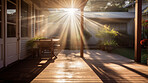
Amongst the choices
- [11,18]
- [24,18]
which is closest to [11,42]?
[11,18]

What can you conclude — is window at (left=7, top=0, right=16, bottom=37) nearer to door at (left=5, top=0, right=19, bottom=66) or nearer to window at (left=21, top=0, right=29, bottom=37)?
door at (left=5, top=0, right=19, bottom=66)

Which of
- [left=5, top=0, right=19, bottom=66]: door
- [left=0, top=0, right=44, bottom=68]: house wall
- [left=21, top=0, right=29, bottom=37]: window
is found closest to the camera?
[left=0, top=0, right=44, bottom=68]: house wall

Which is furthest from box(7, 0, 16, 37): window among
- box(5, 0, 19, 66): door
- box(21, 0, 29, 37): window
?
box(21, 0, 29, 37): window

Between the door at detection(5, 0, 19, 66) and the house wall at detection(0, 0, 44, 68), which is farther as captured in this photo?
the door at detection(5, 0, 19, 66)

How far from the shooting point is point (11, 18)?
3.89 metres

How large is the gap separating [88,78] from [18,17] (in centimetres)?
351

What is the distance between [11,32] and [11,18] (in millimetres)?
492

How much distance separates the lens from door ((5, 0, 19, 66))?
3.60 meters

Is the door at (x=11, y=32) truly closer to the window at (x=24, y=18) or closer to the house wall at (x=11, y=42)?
the house wall at (x=11, y=42)

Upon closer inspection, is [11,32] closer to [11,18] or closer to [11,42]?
[11,42]

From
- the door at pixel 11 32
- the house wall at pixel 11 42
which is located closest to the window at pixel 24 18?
the house wall at pixel 11 42

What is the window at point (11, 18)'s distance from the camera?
12.1 ft

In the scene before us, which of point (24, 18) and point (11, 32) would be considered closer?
point (11, 32)

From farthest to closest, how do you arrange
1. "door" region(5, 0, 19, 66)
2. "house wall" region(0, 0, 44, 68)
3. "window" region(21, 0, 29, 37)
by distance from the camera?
"window" region(21, 0, 29, 37), "door" region(5, 0, 19, 66), "house wall" region(0, 0, 44, 68)
